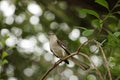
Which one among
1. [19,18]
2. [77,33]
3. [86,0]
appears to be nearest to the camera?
[86,0]

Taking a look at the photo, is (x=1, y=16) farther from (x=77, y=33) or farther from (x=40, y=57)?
(x=77, y=33)

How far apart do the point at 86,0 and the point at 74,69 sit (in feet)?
3.39

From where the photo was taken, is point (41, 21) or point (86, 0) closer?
point (86, 0)

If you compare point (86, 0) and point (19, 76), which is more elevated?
point (86, 0)

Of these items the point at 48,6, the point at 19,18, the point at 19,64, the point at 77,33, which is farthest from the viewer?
the point at 19,18

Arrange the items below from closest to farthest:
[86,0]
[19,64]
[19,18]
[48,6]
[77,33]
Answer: [86,0], [77,33], [48,6], [19,64], [19,18]

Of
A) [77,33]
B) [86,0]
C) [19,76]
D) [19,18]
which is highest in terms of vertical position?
[86,0]

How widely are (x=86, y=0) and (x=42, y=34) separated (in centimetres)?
150

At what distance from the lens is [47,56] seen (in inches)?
158

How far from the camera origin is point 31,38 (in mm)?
4090

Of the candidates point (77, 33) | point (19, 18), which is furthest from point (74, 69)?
point (19, 18)

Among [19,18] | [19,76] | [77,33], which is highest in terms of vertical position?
[77,33]

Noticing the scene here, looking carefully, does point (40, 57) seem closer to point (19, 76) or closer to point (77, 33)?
point (19, 76)

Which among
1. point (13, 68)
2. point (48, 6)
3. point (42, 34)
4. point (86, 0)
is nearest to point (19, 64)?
point (13, 68)
